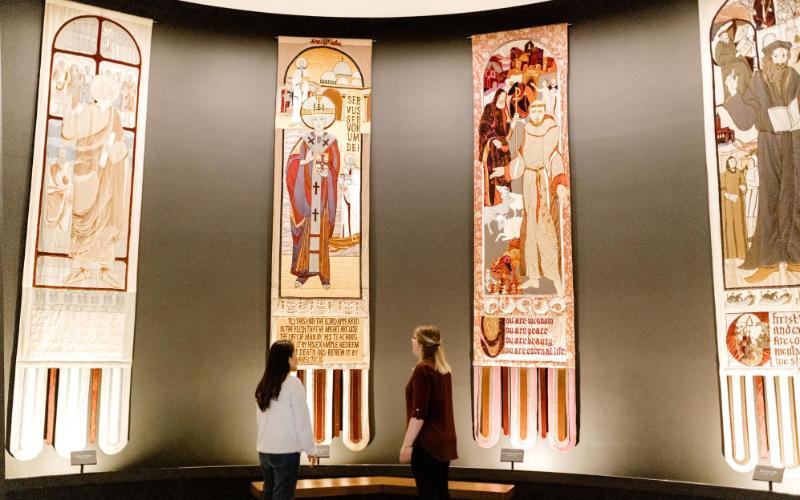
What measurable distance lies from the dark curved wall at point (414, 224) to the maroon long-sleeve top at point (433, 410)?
2.28 meters

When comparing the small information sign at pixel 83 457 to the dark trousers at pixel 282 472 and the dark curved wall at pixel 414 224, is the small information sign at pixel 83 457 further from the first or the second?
the dark trousers at pixel 282 472

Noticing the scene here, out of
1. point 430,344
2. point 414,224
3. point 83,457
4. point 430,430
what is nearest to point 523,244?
point 414,224

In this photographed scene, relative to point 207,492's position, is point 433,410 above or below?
above

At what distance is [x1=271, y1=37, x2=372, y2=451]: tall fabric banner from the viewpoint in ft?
21.8

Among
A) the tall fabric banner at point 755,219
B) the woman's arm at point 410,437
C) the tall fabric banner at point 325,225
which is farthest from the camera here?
the tall fabric banner at point 325,225

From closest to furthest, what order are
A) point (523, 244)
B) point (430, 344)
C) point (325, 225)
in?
1. point (430, 344)
2. point (523, 244)
3. point (325, 225)

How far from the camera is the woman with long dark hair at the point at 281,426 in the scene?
4.30 meters

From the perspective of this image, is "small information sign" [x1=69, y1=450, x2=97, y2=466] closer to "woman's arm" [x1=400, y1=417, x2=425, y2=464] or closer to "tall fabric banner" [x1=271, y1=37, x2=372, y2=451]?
"tall fabric banner" [x1=271, y1=37, x2=372, y2=451]

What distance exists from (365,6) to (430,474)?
4.69m

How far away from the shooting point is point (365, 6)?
22.9ft

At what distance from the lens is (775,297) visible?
5473 mm

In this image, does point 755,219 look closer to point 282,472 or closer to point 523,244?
→ point 523,244

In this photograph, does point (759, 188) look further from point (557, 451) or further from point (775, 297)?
point (557, 451)

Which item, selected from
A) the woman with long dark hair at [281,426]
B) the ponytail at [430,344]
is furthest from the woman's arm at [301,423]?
the ponytail at [430,344]
